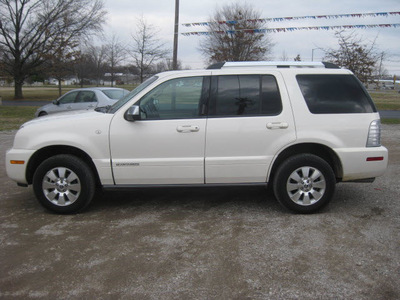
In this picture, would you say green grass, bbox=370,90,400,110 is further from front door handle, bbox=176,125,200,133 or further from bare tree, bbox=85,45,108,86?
bare tree, bbox=85,45,108,86

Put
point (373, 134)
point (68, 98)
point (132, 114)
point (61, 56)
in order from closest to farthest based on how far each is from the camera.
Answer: point (132, 114) → point (373, 134) → point (68, 98) → point (61, 56)

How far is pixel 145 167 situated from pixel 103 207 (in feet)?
3.35

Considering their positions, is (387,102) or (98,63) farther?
(98,63)

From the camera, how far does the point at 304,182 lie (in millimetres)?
4672

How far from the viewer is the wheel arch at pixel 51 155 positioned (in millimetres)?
4762

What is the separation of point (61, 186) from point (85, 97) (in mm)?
10072

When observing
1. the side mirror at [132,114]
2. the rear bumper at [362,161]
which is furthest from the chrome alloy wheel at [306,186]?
the side mirror at [132,114]

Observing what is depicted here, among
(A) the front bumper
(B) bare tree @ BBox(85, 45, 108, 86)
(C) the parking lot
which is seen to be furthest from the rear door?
(B) bare tree @ BBox(85, 45, 108, 86)

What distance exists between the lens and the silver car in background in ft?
45.2

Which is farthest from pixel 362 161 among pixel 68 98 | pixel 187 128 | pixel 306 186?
pixel 68 98

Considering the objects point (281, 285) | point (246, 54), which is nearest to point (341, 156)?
point (281, 285)

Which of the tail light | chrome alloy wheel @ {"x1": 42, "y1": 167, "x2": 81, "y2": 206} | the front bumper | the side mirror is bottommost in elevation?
chrome alloy wheel @ {"x1": 42, "y1": 167, "x2": 81, "y2": 206}

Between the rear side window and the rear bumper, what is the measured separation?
49 cm

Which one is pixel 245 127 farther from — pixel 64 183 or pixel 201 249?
pixel 64 183
